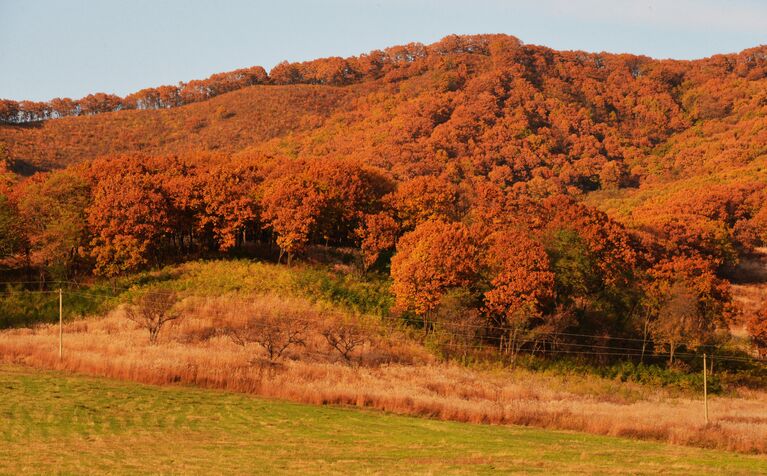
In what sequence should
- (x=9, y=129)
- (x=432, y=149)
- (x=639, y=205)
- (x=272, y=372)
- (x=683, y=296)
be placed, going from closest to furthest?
(x=272, y=372) < (x=683, y=296) < (x=639, y=205) < (x=432, y=149) < (x=9, y=129)

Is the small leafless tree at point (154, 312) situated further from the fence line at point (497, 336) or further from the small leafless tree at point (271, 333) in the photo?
the small leafless tree at point (271, 333)

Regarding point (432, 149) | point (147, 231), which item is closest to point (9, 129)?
point (432, 149)

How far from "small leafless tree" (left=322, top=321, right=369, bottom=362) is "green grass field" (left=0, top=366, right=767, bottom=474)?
18185 millimetres

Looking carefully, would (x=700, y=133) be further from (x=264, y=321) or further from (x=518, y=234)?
(x=264, y=321)

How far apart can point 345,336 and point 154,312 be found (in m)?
14.4

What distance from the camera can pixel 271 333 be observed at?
53.4 m

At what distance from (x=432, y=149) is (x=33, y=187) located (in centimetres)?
10465

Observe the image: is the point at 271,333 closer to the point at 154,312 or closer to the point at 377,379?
the point at 154,312

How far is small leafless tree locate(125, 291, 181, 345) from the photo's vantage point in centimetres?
5472

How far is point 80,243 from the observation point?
7138 cm

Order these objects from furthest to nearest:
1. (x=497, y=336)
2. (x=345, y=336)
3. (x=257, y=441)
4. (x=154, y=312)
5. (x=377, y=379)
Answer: (x=497, y=336) < (x=345, y=336) < (x=154, y=312) < (x=377, y=379) < (x=257, y=441)

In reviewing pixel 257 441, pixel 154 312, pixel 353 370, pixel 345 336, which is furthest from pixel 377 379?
pixel 257 441

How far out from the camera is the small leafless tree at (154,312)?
54.7m

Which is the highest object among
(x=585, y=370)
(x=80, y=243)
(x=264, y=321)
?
(x=80, y=243)
